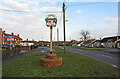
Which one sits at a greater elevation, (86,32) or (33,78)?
(86,32)

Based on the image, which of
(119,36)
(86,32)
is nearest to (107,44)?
(119,36)

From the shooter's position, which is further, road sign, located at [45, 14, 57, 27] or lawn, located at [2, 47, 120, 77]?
road sign, located at [45, 14, 57, 27]

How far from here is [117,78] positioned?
4887 millimetres

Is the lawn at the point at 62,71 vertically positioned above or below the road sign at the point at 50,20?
below

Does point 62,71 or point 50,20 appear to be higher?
point 50,20

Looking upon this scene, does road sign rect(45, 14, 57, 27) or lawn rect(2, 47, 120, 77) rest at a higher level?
road sign rect(45, 14, 57, 27)

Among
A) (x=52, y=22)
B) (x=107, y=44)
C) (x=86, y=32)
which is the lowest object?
(x=107, y=44)

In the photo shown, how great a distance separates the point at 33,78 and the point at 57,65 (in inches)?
114

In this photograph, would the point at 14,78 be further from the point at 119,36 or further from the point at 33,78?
the point at 119,36

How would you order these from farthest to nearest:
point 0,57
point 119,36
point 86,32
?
point 86,32
point 119,36
point 0,57

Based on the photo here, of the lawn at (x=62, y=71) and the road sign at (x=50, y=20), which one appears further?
the road sign at (x=50, y=20)

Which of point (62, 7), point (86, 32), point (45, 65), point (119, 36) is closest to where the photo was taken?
point (45, 65)

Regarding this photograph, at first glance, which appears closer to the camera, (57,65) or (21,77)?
(21,77)

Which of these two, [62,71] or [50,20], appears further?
[50,20]
